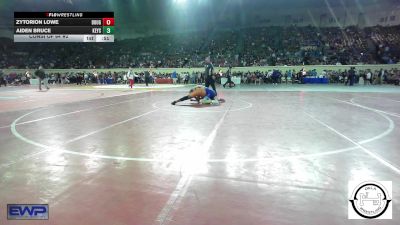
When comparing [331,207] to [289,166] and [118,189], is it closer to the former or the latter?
[289,166]

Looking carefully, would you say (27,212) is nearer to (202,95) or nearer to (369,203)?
(369,203)

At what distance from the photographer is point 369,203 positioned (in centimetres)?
396

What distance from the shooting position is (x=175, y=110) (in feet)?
46.0

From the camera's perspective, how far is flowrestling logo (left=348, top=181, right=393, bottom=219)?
12.6ft

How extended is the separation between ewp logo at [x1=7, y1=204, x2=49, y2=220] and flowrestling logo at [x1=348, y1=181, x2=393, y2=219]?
11.6 ft

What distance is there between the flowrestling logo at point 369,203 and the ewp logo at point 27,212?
354 cm
